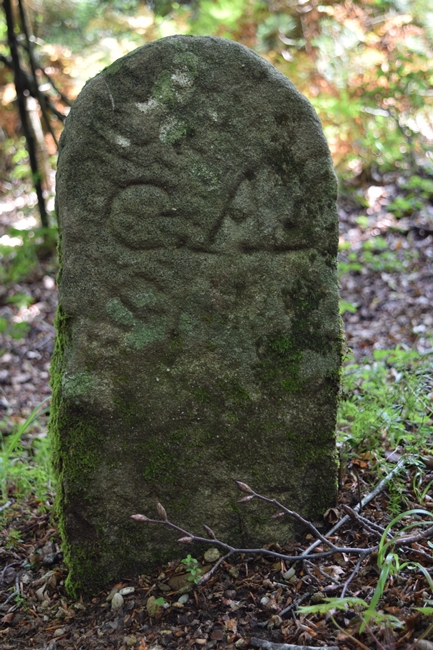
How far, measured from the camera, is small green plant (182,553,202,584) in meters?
2.02

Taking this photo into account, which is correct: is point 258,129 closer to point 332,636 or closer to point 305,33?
point 332,636

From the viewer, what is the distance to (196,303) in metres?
2.16

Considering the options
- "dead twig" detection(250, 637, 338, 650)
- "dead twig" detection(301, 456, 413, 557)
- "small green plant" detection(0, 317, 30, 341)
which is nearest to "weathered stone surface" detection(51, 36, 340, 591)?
"dead twig" detection(301, 456, 413, 557)

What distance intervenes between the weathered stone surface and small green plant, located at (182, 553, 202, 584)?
107mm

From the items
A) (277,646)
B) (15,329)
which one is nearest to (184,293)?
(277,646)

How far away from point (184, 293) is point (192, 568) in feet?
3.34

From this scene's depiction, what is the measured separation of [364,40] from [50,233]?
4.50 m

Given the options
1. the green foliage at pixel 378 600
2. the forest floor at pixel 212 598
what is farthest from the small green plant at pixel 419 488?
the green foliage at pixel 378 600

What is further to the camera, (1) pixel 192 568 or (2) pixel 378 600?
(1) pixel 192 568

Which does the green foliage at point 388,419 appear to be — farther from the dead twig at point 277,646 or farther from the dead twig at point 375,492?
the dead twig at point 277,646

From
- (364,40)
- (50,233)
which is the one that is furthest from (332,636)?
(364,40)

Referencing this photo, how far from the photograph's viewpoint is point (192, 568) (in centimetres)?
217

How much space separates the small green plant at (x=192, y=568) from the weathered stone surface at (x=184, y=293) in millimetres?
107

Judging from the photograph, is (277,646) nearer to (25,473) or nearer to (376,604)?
(376,604)
